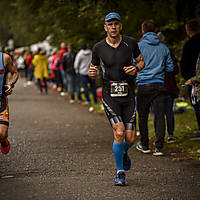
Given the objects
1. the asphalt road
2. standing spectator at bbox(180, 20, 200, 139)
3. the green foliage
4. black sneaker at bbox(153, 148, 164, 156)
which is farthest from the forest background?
black sneaker at bbox(153, 148, 164, 156)

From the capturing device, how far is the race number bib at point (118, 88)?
675 centimetres

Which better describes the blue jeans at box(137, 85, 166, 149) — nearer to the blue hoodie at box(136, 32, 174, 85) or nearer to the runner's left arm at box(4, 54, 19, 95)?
the blue hoodie at box(136, 32, 174, 85)

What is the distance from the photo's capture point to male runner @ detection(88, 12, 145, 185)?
6.74 meters

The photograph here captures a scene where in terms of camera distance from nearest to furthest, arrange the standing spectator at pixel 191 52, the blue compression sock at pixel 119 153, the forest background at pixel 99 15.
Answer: the blue compression sock at pixel 119 153
the standing spectator at pixel 191 52
the forest background at pixel 99 15

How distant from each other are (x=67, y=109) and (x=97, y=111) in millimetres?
1305

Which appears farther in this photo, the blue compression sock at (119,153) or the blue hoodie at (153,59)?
the blue hoodie at (153,59)

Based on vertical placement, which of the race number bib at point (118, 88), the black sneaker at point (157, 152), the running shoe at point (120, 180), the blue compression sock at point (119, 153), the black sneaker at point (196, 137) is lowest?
the black sneaker at point (196, 137)

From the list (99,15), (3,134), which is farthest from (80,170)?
(99,15)

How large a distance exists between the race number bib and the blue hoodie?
7.00ft

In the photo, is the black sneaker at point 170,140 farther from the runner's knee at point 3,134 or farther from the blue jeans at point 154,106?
the runner's knee at point 3,134

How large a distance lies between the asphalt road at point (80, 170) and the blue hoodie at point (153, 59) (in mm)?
1264

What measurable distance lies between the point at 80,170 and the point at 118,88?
4.79 ft

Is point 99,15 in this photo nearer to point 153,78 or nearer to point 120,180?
point 153,78

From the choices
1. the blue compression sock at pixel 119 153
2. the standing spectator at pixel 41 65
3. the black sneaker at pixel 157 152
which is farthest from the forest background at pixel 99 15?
the standing spectator at pixel 41 65
